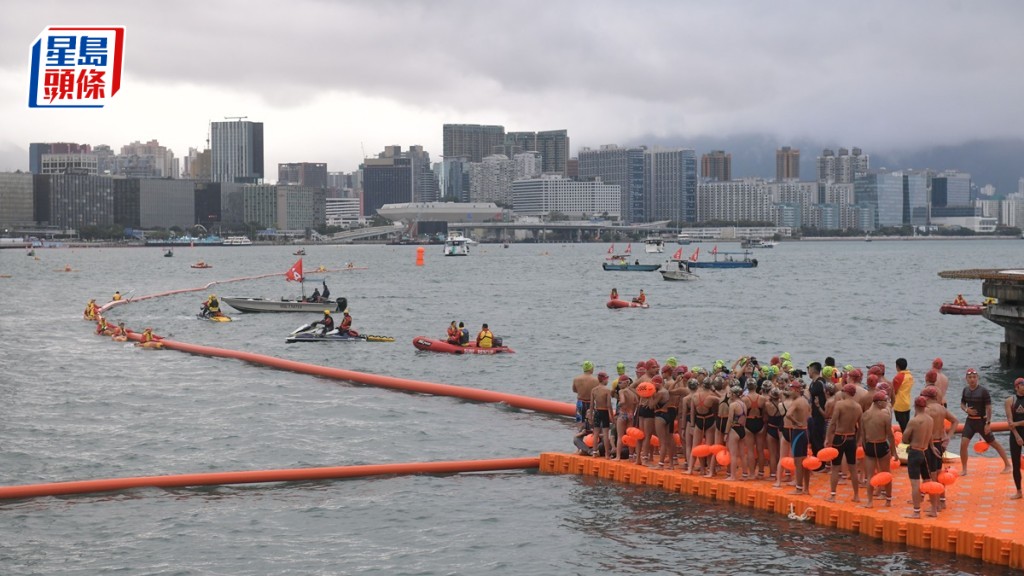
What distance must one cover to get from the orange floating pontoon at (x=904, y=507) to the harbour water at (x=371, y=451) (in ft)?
0.90

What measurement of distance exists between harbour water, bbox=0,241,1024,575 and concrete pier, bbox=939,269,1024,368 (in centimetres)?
98

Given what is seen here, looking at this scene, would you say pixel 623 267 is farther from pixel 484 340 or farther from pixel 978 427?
pixel 978 427

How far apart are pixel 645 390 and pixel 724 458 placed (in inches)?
81.4

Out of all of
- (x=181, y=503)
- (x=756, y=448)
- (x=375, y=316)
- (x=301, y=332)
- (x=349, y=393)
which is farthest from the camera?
(x=375, y=316)

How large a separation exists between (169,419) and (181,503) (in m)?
11.6

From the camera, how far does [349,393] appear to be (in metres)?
41.7

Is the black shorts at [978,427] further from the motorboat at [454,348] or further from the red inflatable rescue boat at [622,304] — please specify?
the red inflatable rescue boat at [622,304]

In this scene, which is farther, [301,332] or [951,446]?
[301,332]

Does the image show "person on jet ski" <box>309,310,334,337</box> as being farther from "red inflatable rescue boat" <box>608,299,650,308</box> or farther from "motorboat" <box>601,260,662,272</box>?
"motorboat" <box>601,260,662,272</box>

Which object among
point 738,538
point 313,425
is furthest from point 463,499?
point 313,425

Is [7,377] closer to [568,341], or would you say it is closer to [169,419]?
[169,419]

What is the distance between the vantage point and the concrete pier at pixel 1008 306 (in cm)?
4325

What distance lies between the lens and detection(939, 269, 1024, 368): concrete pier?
142 ft

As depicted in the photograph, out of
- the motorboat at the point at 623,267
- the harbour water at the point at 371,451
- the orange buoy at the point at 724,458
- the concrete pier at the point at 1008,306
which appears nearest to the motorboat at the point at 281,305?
the harbour water at the point at 371,451
